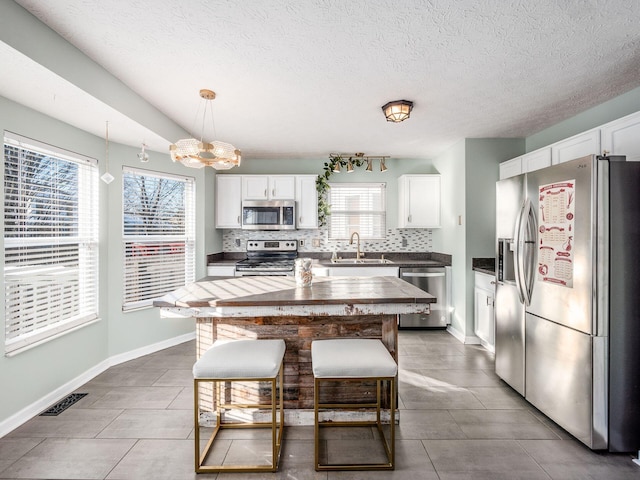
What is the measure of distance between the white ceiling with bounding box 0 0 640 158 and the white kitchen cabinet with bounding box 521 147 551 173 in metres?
0.36

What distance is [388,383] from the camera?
2.28 m

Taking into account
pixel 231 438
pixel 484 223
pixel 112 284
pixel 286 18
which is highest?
pixel 286 18

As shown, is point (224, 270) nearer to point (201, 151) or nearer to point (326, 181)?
point (326, 181)

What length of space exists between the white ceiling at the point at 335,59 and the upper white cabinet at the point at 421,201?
138 centimetres

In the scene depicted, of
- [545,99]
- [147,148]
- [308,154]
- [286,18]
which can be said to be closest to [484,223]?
[545,99]

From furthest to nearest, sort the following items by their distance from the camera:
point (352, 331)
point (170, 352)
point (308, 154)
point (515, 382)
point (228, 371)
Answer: point (308, 154) → point (170, 352) → point (515, 382) → point (352, 331) → point (228, 371)

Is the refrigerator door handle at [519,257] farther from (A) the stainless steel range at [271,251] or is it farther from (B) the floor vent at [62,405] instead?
(B) the floor vent at [62,405]

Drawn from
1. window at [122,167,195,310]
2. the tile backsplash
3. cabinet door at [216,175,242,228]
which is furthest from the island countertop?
the tile backsplash

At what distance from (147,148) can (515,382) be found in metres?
4.18

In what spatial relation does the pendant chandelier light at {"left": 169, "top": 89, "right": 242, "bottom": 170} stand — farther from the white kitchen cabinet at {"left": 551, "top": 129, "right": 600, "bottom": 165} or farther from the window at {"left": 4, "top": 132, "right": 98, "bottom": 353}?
the white kitchen cabinet at {"left": 551, "top": 129, "right": 600, "bottom": 165}

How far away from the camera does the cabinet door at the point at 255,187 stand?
479 centimetres

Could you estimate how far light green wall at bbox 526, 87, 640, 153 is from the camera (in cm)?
273

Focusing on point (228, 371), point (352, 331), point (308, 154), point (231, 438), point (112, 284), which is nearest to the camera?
point (228, 371)

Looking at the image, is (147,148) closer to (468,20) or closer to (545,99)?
(468,20)
